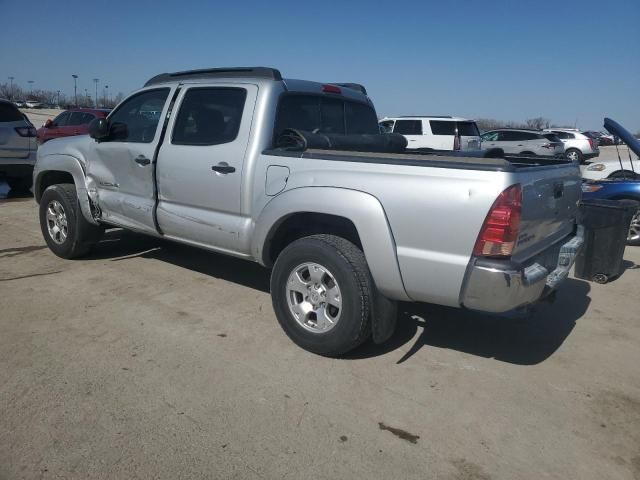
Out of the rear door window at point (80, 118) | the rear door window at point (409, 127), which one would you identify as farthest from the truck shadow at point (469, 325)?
the rear door window at point (409, 127)

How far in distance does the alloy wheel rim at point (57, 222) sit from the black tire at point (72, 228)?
32 millimetres

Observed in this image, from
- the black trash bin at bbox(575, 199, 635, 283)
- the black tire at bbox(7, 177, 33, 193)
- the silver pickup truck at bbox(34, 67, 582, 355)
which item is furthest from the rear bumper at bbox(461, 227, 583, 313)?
the black tire at bbox(7, 177, 33, 193)

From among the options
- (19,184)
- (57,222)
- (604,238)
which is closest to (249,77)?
(57,222)

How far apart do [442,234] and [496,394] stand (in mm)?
1083

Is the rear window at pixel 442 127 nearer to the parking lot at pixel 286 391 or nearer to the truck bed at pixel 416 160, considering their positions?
the parking lot at pixel 286 391

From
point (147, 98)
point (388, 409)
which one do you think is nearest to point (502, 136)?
point (147, 98)

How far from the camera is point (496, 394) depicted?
130 inches

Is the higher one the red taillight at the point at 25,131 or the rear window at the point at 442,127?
the rear window at the point at 442,127

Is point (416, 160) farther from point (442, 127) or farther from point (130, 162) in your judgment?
point (442, 127)

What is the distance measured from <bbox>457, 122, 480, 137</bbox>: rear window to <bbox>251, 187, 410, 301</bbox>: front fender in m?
15.5

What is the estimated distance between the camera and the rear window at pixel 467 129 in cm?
1805

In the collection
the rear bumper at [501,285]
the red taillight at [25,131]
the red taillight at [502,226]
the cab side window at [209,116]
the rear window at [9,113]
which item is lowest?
the rear bumper at [501,285]

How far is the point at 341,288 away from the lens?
346 centimetres

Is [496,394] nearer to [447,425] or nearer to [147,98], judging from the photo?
[447,425]
